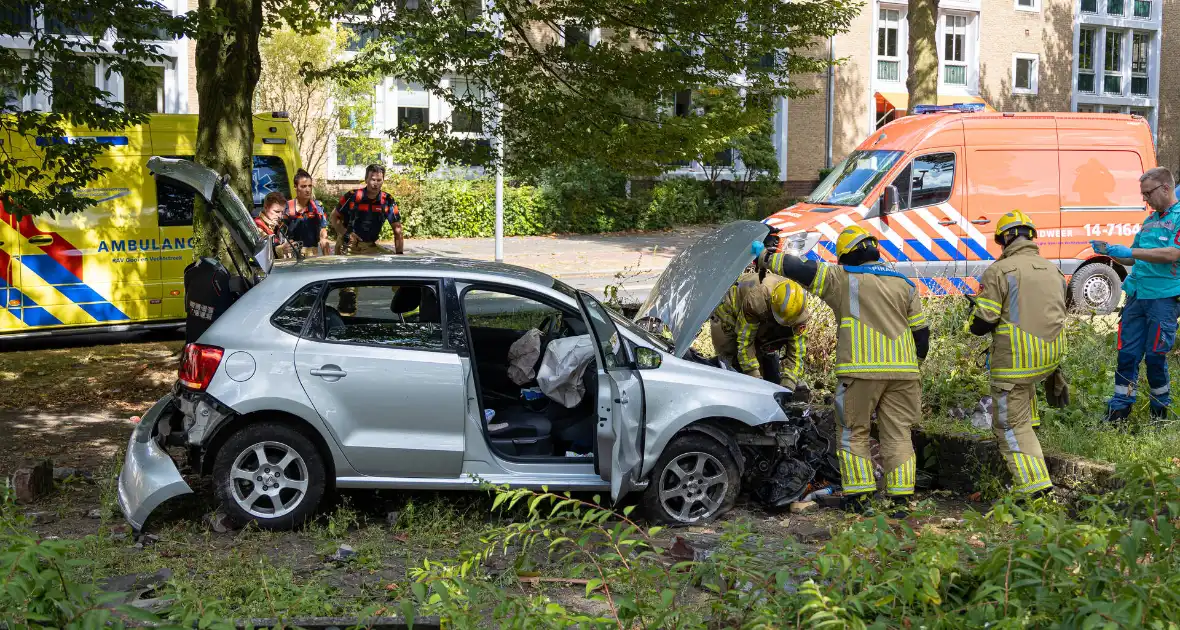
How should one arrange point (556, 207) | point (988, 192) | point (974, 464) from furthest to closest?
point (556, 207), point (988, 192), point (974, 464)

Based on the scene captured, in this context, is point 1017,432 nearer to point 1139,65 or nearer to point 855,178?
point 855,178

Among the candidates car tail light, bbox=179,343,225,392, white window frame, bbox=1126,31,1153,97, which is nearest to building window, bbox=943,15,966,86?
white window frame, bbox=1126,31,1153,97

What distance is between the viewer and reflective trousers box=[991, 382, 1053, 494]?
6.51 m

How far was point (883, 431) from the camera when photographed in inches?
263

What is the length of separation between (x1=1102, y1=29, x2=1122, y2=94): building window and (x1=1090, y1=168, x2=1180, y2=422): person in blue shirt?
3656 centimetres

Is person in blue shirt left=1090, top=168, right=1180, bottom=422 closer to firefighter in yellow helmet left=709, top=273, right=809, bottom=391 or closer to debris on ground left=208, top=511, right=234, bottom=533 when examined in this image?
firefighter in yellow helmet left=709, top=273, right=809, bottom=391

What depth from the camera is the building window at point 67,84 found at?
7938mm

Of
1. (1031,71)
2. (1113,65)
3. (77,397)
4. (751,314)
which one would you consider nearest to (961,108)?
(751,314)

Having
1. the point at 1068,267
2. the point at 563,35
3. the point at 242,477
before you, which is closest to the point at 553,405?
the point at 242,477

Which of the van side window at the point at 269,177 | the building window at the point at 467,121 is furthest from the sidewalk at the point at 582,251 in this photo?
the building window at the point at 467,121

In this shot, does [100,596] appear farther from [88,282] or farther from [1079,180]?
[1079,180]

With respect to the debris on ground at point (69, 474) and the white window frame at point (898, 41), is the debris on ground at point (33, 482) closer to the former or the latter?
the debris on ground at point (69, 474)

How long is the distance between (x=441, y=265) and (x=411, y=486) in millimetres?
1248

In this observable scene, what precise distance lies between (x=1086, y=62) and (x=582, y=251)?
83.1ft
